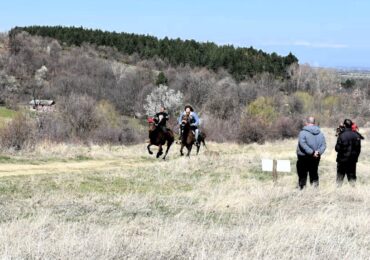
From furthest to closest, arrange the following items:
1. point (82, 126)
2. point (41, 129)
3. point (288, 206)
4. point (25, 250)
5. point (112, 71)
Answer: point (112, 71) → point (82, 126) → point (41, 129) → point (288, 206) → point (25, 250)

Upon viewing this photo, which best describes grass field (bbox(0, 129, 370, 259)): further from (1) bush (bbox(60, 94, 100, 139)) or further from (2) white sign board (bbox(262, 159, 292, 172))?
(1) bush (bbox(60, 94, 100, 139))

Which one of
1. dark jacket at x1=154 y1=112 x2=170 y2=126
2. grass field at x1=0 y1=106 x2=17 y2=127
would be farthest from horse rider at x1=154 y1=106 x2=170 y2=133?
grass field at x1=0 y1=106 x2=17 y2=127

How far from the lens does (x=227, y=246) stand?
744 cm

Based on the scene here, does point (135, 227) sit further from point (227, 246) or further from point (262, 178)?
point (262, 178)

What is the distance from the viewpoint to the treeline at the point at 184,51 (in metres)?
132

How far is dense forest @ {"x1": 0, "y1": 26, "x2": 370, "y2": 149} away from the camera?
46.5 metres

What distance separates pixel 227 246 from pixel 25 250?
8.31 feet

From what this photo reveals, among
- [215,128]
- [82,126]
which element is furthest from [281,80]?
[82,126]

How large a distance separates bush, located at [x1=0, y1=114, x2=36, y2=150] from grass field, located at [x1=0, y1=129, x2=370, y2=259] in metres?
5.36

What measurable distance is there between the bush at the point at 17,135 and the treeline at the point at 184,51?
3973 inches

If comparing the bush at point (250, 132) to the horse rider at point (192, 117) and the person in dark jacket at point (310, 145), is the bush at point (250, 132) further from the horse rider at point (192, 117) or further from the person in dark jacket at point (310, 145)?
the person in dark jacket at point (310, 145)

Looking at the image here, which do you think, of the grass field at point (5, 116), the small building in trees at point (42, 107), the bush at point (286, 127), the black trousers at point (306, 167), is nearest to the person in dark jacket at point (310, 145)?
the black trousers at point (306, 167)

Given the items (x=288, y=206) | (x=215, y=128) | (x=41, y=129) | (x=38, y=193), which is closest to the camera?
(x=288, y=206)

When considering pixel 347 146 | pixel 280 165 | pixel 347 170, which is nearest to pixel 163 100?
pixel 347 170
